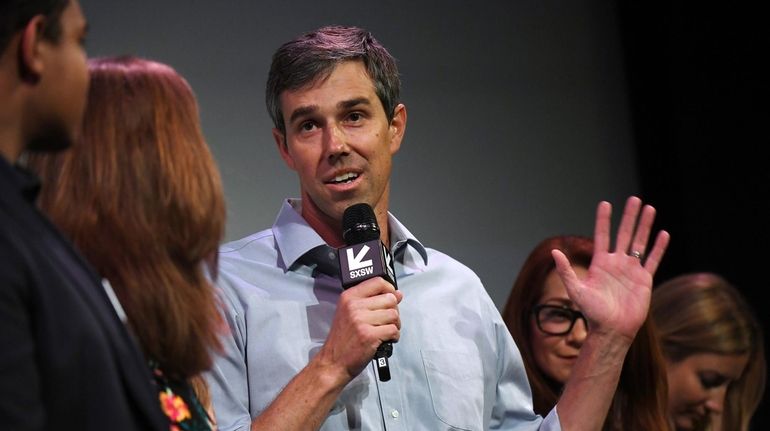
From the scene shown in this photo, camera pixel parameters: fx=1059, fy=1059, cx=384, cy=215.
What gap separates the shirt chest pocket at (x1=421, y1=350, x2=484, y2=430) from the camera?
2197 mm

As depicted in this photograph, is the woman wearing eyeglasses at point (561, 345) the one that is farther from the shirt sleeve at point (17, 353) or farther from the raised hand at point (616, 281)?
the shirt sleeve at point (17, 353)

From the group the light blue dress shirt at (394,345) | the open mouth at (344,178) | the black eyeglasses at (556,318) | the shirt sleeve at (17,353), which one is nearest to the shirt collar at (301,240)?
the light blue dress shirt at (394,345)

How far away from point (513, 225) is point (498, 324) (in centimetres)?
166

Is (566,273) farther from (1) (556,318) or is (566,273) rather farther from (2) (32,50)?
(2) (32,50)

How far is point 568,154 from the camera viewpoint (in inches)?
167

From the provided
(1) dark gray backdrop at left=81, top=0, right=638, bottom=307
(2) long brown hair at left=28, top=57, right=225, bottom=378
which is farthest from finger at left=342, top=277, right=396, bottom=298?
(1) dark gray backdrop at left=81, top=0, right=638, bottom=307

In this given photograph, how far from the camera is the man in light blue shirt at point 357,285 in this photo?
6.93ft

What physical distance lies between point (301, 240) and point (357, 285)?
36 centimetres

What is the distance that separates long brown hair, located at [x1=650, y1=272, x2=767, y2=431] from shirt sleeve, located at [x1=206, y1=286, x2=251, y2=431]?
173cm

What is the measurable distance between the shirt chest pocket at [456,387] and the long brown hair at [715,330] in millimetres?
1301

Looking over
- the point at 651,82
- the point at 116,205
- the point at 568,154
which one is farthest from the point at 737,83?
the point at 116,205

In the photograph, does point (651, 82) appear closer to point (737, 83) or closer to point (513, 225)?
point (737, 83)

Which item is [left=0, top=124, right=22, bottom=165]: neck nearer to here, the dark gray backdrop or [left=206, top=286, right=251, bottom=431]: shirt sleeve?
[left=206, top=286, right=251, bottom=431]: shirt sleeve

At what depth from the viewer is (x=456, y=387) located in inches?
87.8
